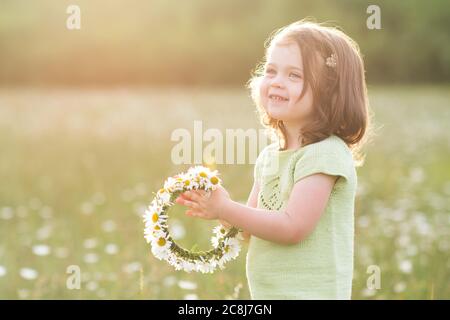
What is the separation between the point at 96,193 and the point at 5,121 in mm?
5077

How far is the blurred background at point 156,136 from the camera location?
3.96m

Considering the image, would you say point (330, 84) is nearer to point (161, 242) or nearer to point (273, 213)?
point (273, 213)

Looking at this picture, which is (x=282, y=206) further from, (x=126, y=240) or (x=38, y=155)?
(x=38, y=155)

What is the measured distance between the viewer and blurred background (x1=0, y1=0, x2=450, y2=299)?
3957mm

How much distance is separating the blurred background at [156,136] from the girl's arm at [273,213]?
0.64 m

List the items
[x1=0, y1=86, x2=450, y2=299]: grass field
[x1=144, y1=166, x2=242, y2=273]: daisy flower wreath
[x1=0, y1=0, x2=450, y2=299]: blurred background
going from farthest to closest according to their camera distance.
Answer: [x1=0, y1=0, x2=450, y2=299]: blurred background, [x1=0, y1=86, x2=450, y2=299]: grass field, [x1=144, y1=166, x2=242, y2=273]: daisy flower wreath

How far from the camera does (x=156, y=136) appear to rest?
29.8 feet

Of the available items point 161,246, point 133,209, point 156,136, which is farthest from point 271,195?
point 156,136

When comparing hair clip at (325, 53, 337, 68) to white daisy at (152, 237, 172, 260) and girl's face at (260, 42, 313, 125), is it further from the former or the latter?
white daisy at (152, 237, 172, 260)

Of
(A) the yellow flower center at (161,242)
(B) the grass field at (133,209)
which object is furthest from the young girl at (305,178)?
(B) the grass field at (133,209)

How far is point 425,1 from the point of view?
23.0 metres

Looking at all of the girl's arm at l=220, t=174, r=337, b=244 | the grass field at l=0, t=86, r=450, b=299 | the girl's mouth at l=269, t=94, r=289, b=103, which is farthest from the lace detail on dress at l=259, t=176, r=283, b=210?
the grass field at l=0, t=86, r=450, b=299

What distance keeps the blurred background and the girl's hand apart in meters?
0.62

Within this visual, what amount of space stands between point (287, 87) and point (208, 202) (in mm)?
439
